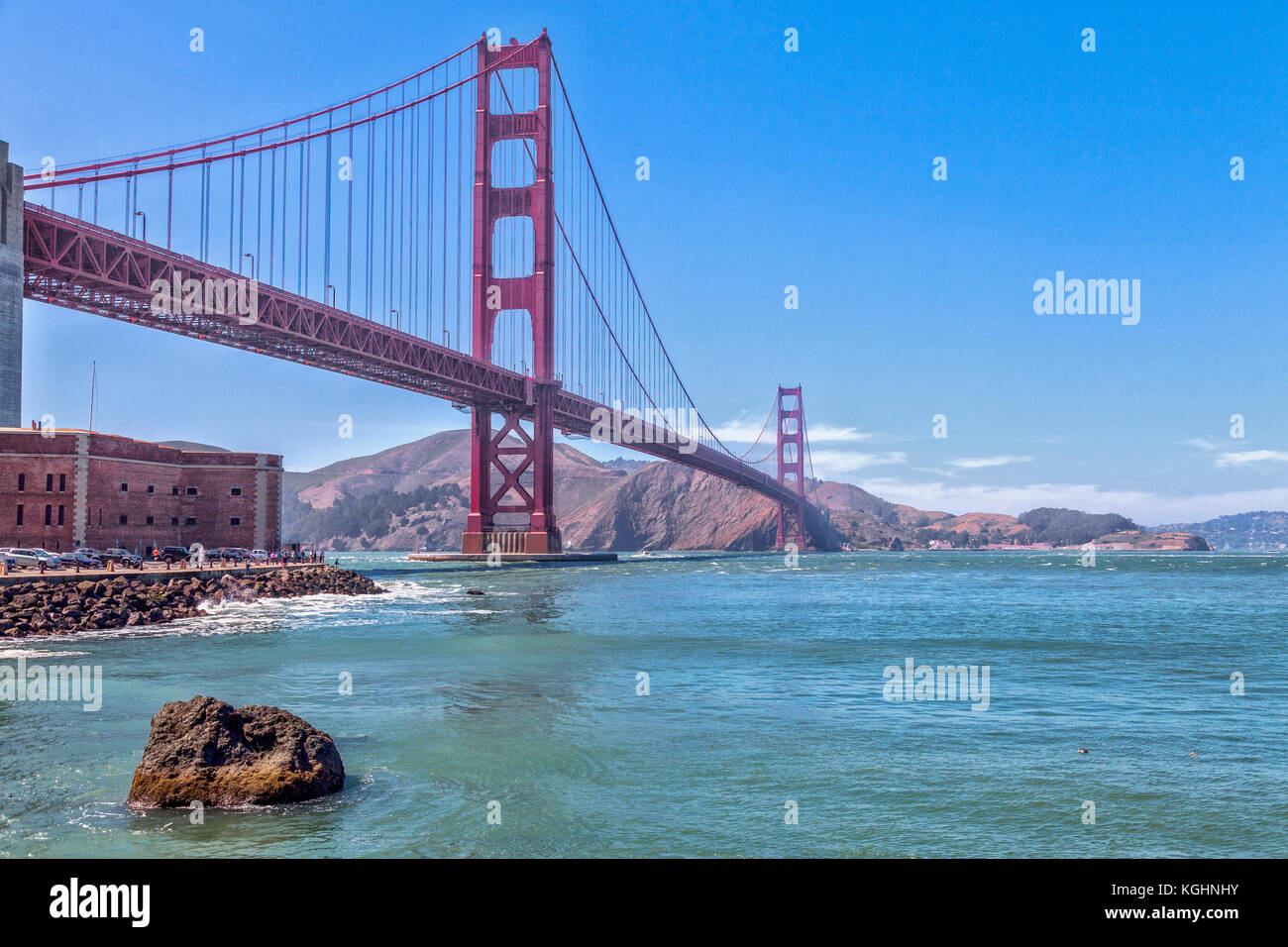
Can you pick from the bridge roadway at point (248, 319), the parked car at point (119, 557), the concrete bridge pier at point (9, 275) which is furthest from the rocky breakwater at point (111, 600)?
the bridge roadway at point (248, 319)

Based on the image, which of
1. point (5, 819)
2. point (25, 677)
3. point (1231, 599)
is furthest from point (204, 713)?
point (1231, 599)

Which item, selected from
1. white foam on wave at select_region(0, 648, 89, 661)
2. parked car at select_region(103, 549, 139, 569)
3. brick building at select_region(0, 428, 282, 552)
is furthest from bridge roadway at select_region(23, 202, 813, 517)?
white foam on wave at select_region(0, 648, 89, 661)

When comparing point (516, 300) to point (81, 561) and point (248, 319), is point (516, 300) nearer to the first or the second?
point (248, 319)

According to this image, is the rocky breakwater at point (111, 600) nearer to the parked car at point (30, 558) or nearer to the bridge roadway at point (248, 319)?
the parked car at point (30, 558)

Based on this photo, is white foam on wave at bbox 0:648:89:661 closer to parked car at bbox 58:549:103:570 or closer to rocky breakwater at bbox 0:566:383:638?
rocky breakwater at bbox 0:566:383:638

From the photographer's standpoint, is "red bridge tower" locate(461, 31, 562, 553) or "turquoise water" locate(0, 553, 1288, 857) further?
"red bridge tower" locate(461, 31, 562, 553)
